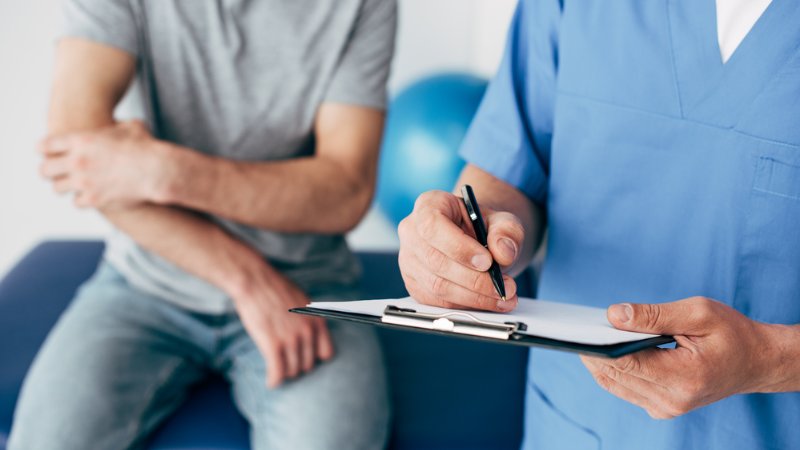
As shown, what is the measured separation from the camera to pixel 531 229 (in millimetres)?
1017

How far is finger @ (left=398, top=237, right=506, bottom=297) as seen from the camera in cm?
74

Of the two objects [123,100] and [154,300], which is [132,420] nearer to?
[154,300]

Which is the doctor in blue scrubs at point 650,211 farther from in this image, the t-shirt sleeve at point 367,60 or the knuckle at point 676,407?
the t-shirt sleeve at point 367,60

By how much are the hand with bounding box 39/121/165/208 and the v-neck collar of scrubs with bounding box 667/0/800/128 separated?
2.58ft

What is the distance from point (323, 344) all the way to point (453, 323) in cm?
64

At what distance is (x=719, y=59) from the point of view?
85cm

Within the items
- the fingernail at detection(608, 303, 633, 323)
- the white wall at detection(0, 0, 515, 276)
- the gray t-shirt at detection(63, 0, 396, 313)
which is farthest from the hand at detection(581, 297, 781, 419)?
the white wall at detection(0, 0, 515, 276)

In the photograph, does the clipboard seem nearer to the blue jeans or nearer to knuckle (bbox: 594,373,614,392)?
knuckle (bbox: 594,373,614,392)

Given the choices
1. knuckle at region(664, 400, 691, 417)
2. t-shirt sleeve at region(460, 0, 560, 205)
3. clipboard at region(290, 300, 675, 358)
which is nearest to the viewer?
clipboard at region(290, 300, 675, 358)

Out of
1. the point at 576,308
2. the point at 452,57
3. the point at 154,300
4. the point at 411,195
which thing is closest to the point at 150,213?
the point at 154,300

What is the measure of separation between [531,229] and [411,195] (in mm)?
1520

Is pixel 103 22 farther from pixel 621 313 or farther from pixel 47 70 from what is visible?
pixel 47 70

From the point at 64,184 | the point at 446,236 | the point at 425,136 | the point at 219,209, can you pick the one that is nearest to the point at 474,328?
the point at 446,236

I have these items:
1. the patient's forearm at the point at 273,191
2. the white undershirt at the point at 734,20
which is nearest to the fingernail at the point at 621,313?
the white undershirt at the point at 734,20
